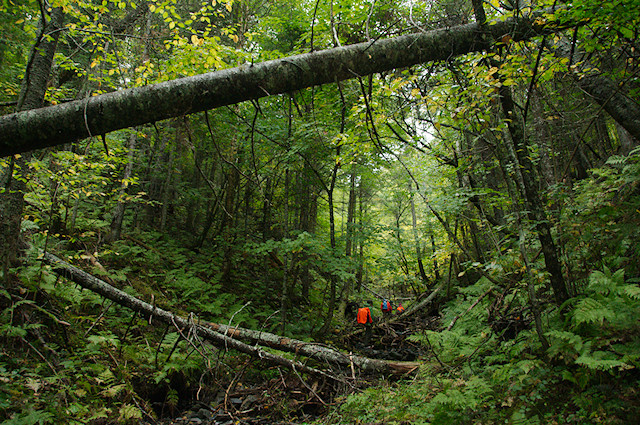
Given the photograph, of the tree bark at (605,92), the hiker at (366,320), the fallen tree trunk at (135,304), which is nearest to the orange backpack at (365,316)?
the hiker at (366,320)

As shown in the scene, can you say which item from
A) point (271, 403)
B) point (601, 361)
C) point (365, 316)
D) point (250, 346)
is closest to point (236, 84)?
point (601, 361)

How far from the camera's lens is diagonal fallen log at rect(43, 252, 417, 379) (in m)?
5.61

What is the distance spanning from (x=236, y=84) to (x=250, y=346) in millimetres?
4962

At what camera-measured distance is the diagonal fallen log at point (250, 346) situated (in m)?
5.61

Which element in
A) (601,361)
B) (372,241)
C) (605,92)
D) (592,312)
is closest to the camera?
(601,361)

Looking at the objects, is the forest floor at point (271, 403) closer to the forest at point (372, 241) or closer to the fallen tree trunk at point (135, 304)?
the forest at point (372, 241)

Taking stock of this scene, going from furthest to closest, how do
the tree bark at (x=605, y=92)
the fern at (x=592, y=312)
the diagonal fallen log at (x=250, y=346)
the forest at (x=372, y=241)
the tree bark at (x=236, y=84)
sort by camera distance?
the diagonal fallen log at (x=250, y=346) < the tree bark at (x=605, y=92) < the fern at (x=592, y=312) < the forest at (x=372, y=241) < the tree bark at (x=236, y=84)

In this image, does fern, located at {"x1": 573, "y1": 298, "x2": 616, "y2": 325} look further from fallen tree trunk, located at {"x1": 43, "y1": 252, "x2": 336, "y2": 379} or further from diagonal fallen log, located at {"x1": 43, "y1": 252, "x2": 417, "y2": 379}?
fallen tree trunk, located at {"x1": 43, "y1": 252, "x2": 336, "y2": 379}

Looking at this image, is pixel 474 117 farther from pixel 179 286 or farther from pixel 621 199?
pixel 179 286

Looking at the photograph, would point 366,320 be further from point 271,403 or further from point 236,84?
point 236,84

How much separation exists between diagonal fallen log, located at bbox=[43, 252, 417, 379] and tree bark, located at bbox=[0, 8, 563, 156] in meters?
3.98

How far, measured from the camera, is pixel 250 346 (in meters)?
5.88

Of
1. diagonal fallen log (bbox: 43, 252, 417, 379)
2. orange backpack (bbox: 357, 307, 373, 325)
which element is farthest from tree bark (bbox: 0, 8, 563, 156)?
orange backpack (bbox: 357, 307, 373, 325)

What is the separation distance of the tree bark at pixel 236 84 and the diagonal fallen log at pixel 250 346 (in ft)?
13.1
